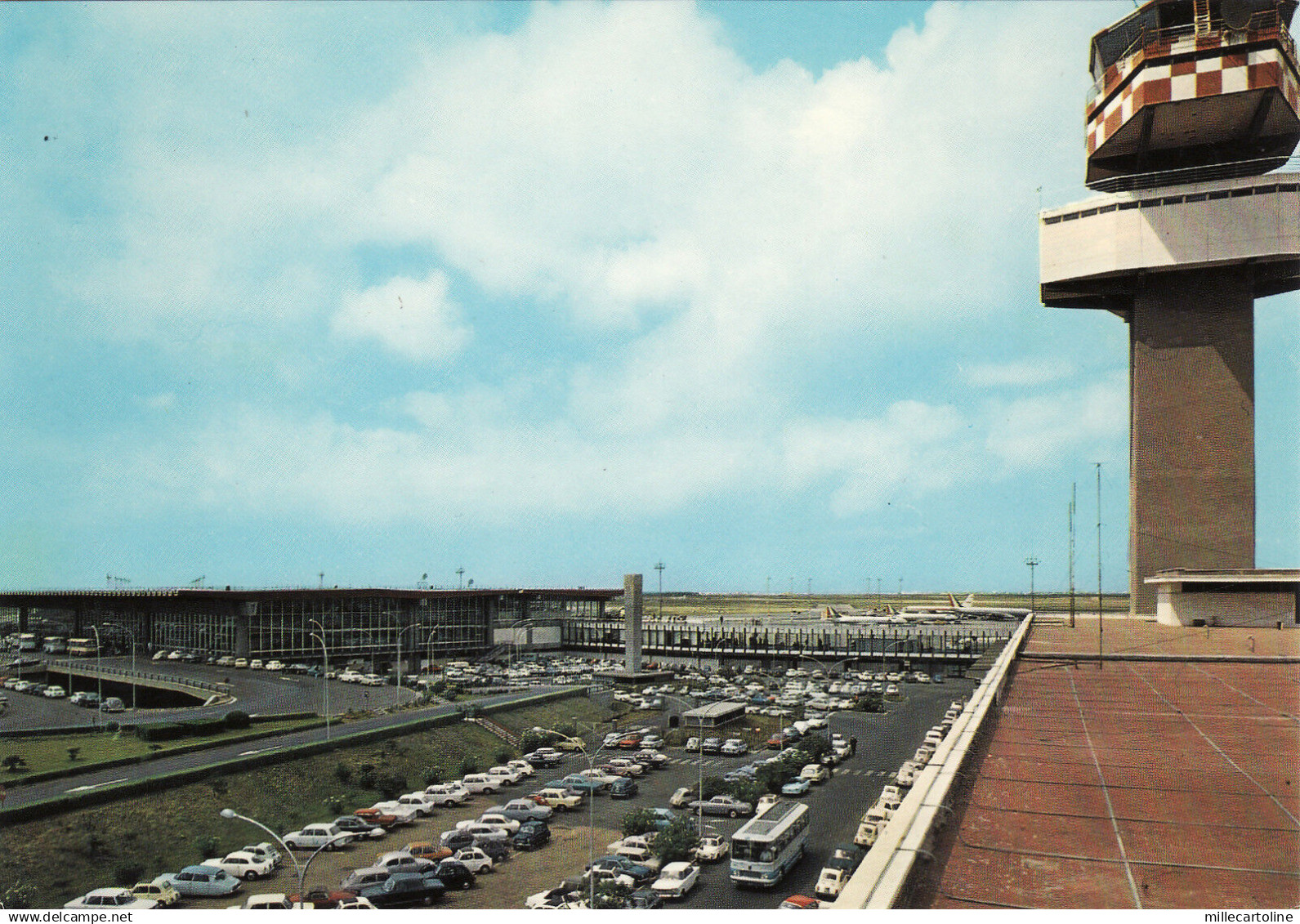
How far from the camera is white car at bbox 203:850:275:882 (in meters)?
32.6

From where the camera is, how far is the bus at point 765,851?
31125 millimetres

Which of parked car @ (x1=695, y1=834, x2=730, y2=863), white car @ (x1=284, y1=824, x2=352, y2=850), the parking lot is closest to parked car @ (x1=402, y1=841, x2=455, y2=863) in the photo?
the parking lot

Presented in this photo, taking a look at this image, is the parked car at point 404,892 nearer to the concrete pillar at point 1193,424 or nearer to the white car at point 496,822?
the white car at point 496,822

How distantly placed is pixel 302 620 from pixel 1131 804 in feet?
303

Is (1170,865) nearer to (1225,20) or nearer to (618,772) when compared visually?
(618,772)

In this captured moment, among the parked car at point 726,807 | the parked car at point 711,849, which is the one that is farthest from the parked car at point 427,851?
the parked car at point 726,807

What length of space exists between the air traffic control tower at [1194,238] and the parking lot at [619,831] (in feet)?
69.2

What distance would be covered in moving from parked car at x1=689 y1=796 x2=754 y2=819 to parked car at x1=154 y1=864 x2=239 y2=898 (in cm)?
2130

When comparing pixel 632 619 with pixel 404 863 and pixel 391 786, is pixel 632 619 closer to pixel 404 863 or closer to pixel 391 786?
pixel 391 786

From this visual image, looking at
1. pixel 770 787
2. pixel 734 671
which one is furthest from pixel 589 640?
pixel 770 787

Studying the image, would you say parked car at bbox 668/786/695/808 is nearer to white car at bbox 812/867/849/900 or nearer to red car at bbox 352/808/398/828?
white car at bbox 812/867/849/900

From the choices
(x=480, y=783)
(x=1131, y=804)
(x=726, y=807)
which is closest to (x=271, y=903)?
(x=480, y=783)

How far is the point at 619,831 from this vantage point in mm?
39594

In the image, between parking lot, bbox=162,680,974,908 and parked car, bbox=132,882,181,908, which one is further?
parking lot, bbox=162,680,974,908
